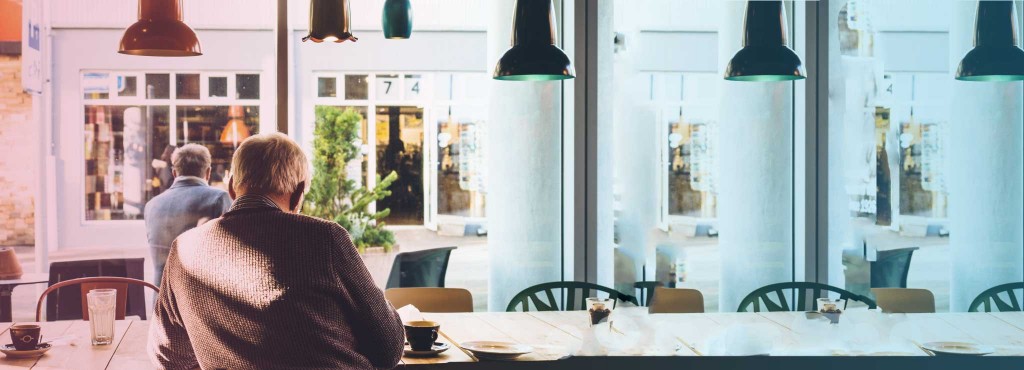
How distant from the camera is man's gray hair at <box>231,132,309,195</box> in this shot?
2.21m

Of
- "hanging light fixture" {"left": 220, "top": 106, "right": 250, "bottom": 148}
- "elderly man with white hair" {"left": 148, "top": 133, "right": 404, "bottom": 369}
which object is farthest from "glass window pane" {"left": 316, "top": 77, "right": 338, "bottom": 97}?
"elderly man with white hair" {"left": 148, "top": 133, "right": 404, "bottom": 369}

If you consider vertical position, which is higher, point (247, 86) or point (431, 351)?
point (247, 86)

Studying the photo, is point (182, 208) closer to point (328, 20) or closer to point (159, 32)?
point (159, 32)

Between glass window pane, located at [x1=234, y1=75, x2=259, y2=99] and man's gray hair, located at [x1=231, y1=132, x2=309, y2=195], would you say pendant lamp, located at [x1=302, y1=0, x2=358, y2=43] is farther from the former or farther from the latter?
glass window pane, located at [x1=234, y1=75, x2=259, y2=99]

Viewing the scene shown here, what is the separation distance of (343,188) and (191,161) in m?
1.12

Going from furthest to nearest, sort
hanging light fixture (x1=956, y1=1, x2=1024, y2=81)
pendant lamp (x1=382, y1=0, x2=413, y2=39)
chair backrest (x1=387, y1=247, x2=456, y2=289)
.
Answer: chair backrest (x1=387, y1=247, x2=456, y2=289) < pendant lamp (x1=382, y1=0, x2=413, y2=39) < hanging light fixture (x1=956, y1=1, x2=1024, y2=81)

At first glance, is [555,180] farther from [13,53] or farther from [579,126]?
[13,53]

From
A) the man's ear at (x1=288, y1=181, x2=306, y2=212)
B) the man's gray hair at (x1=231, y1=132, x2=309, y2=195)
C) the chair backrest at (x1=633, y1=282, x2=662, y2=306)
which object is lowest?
the chair backrest at (x1=633, y1=282, x2=662, y2=306)

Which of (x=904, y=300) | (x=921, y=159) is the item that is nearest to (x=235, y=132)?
(x=904, y=300)

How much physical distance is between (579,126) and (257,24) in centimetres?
220

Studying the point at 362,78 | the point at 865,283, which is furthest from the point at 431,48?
the point at 865,283

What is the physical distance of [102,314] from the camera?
2885 mm

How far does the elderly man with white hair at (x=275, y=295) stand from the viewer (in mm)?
2074

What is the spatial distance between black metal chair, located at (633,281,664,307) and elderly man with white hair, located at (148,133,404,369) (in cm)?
291
